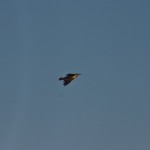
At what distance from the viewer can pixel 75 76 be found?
→ 119 meters

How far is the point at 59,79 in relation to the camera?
382ft

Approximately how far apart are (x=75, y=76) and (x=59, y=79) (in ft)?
12.3
